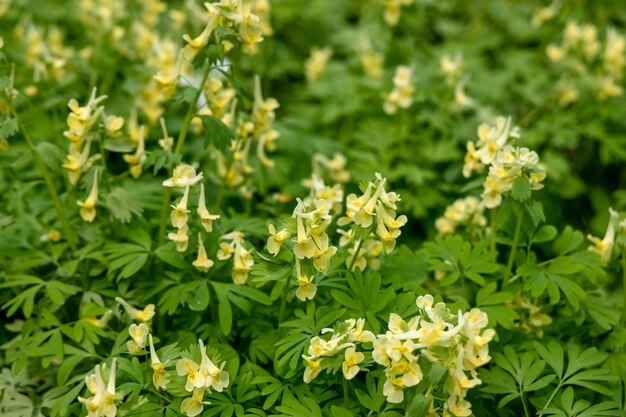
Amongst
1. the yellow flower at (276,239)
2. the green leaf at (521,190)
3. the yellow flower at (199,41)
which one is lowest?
the yellow flower at (276,239)

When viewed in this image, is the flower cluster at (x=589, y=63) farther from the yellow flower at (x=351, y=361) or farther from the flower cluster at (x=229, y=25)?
the yellow flower at (x=351, y=361)

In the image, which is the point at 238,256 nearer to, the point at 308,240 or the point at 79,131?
the point at 308,240

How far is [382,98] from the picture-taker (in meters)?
4.18

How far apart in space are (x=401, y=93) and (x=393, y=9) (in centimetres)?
63

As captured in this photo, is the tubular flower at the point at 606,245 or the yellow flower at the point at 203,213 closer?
the yellow flower at the point at 203,213

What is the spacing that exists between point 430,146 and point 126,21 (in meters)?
1.87

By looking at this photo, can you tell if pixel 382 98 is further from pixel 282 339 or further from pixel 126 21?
pixel 282 339

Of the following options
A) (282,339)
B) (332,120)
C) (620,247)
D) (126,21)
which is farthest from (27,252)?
(620,247)

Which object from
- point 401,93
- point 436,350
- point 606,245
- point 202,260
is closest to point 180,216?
point 202,260

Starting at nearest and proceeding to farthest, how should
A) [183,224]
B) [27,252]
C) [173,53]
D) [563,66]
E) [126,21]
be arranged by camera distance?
1. [183,224]
2. [27,252]
3. [173,53]
4. [126,21]
5. [563,66]

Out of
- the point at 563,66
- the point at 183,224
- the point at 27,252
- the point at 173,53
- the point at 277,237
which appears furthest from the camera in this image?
the point at 563,66

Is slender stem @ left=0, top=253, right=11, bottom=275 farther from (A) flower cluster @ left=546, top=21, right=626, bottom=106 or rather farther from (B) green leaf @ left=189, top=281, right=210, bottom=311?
(A) flower cluster @ left=546, top=21, right=626, bottom=106

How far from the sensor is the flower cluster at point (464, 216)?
2.90 meters

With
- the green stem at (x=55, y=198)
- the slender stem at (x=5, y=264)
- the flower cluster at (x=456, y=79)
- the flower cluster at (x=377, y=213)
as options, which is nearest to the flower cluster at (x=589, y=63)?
the flower cluster at (x=456, y=79)
